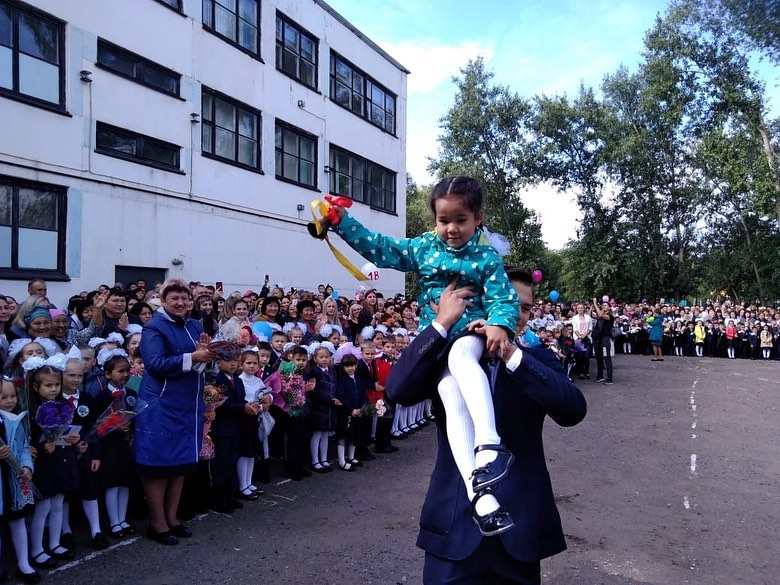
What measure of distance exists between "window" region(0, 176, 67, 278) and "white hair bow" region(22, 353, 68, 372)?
7517 mm

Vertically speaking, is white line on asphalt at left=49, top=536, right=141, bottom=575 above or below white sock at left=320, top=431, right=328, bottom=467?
below

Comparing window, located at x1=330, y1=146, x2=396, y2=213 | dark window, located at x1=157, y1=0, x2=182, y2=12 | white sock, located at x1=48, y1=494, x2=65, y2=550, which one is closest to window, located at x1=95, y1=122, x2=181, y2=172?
dark window, located at x1=157, y1=0, x2=182, y2=12

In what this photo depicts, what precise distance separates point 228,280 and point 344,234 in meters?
14.7

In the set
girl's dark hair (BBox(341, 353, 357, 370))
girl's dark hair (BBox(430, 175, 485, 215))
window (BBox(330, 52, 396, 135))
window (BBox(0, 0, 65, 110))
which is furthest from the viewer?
window (BBox(330, 52, 396, 135))

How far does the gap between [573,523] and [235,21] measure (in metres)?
15.9

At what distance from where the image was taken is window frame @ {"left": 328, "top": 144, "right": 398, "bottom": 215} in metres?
22.0

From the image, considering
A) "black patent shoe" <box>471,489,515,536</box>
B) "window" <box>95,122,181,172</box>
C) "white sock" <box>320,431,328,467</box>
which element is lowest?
"white sock" <box>320,431,328,467</box>

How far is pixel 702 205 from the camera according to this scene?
35.6 metres

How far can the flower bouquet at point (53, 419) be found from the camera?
4706mm

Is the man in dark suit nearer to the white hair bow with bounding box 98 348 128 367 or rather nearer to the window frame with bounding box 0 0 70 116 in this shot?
the white hair bow with bounding box 98 348 128 367

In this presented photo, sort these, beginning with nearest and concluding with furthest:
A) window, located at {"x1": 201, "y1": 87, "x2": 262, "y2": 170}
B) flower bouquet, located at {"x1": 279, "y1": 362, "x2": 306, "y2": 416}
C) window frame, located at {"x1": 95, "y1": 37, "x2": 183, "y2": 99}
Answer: flower bouquet, located at {"x1": 279, "y1": 362, "x2": 306, "y2": 416}, window frame, located at {"x1": 95, "y1": 37, "x2": 183, "y2": 99}, window, located at {"x1": 201, "y1": 87, "x2": 262, "y2": 170}

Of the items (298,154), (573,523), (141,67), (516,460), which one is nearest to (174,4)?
(141,67)

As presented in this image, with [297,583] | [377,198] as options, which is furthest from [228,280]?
[297,583]

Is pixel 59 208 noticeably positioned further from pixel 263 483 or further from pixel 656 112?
pixel 656 112
